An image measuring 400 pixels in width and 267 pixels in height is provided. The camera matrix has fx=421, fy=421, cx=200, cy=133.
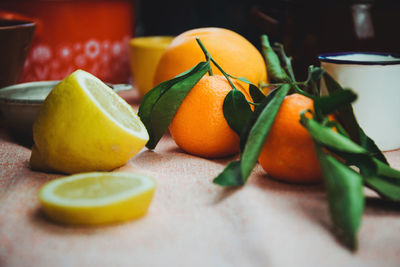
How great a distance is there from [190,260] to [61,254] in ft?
0.32

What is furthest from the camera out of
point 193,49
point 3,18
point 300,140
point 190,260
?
point 3,18

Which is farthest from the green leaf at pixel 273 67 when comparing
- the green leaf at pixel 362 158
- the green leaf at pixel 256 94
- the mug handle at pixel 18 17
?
the mug handle at pixel 18 17

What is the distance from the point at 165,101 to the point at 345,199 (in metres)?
0.26

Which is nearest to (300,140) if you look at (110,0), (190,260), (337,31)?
(190,260)

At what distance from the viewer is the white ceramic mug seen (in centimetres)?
51

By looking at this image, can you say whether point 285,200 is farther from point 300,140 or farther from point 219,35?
point 219,35

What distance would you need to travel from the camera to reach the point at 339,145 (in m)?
0.36

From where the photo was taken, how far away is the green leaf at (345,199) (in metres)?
0.32

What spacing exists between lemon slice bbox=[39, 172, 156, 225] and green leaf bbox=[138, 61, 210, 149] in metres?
0.14

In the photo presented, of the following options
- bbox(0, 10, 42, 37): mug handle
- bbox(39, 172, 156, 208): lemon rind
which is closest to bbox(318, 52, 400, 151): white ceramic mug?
bbox(39, 172, 156, 208): lemon rind

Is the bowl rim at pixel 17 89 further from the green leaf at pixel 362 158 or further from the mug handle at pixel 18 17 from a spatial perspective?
the green leaf at pixel 362 158

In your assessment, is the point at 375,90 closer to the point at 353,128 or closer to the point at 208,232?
the point at 353,128

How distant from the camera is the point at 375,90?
51cm

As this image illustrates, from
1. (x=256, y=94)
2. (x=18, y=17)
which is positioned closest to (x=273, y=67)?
(x=256, y=94)
